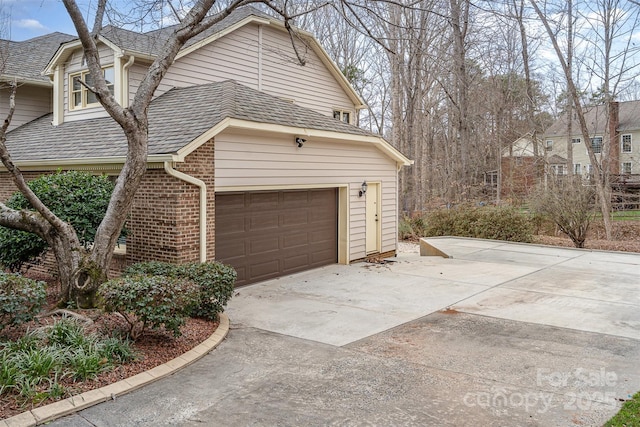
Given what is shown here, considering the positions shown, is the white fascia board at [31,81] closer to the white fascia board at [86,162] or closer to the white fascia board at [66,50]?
the white fascia board at [66,50]

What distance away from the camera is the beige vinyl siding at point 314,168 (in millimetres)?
9375

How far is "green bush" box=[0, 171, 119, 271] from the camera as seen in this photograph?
8297 millimetres

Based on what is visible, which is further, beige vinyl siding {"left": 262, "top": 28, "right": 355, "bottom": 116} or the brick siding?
beige vinyl siding {"left": 262, "top": 28, "right": 355, "bottom": 116}

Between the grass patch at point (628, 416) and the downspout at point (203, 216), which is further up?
the downspout at point (203, 216)

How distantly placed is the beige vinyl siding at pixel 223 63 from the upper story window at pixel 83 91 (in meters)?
1.52

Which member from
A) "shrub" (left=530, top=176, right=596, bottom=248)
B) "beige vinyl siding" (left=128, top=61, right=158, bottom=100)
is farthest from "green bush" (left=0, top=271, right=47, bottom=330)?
"shrub" (left=530, top=176, right=596, bottom=248)

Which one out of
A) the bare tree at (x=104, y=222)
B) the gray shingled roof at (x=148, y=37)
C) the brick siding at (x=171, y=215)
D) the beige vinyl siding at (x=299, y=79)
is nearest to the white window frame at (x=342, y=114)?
the beige vinyl siding at (x=299, y=79)

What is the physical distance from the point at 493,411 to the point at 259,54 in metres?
12.5

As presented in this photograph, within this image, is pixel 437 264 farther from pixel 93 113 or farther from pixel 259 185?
pixel 93 113

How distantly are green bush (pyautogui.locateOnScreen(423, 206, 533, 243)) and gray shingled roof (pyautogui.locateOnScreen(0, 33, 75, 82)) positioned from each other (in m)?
13.9

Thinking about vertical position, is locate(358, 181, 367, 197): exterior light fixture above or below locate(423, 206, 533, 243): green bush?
above

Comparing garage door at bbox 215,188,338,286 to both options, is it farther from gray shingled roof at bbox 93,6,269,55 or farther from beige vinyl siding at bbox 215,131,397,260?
gray shingled roof at bbox 93,6,269,55

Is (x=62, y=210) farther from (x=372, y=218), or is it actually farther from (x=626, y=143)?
(x=626, y=143)

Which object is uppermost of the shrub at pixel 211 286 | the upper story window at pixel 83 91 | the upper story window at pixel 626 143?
the upper story window at pixel 626 143
